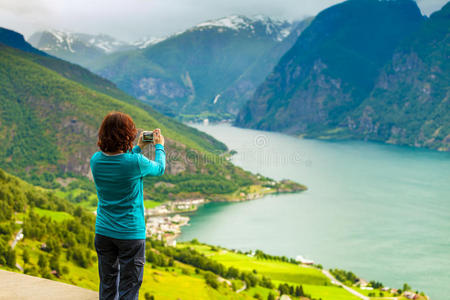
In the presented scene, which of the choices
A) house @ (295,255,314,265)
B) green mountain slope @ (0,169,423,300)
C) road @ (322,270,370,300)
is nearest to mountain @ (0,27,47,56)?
green mountain slope @ (0,169,423,300)

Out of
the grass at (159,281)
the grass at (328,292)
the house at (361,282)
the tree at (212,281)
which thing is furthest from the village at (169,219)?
the house at (361,282)

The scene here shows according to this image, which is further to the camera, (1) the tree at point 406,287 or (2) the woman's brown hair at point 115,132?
(1) the tree at point 406,287

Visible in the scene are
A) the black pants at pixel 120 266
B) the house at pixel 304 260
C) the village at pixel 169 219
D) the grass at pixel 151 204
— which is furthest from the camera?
the grass at pixel 151 204

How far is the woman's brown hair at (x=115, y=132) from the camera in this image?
3.52 m

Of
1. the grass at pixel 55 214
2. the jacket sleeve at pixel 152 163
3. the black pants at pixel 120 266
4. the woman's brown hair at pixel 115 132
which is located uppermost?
the woman's brown hair at pixel 115 132

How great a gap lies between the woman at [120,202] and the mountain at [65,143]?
74140 mm

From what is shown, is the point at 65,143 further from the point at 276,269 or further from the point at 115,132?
the point at 115,132

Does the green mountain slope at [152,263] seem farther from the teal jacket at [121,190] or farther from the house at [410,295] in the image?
the teal jacket at [121,190]

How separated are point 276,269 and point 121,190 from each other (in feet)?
128

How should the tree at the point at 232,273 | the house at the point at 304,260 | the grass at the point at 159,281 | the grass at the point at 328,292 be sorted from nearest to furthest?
the grass at the point at 159,281 < the grass at the point at 328,292 < the tree at the point at 232,273 < the house at the point at 304,260

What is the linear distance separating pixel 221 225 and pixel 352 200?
23.2m

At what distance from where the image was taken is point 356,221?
5634cm

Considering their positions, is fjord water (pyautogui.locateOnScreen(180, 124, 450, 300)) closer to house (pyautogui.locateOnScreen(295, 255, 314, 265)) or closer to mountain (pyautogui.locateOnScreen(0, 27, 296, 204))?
house (pyautogui.locateOnScreen(295, 255, 314, 265))

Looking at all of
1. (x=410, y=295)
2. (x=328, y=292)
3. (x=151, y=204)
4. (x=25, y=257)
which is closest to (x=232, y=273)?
(x=328, y=292)
